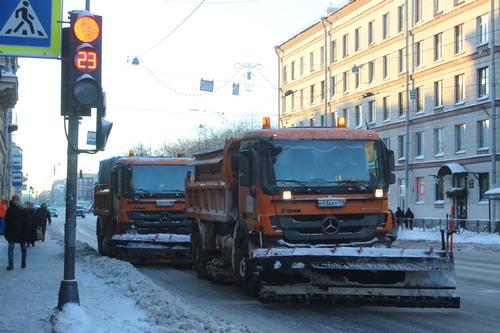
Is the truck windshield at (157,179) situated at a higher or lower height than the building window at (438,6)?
lower

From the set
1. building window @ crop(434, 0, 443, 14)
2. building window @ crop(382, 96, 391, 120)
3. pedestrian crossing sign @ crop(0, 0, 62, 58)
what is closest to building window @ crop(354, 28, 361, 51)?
building window @ crop(382, 96, 391, 120)

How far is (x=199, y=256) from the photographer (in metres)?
16.5

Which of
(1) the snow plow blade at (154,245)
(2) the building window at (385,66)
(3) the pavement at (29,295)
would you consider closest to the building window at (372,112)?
(2) the building window at (385,66)

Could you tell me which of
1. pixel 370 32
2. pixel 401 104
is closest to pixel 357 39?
pixel 370 32

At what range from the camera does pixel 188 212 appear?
17.7 m

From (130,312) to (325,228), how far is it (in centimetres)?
360

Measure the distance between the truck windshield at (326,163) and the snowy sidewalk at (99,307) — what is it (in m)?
2.72

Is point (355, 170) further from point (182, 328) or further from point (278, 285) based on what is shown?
point (182, 328)

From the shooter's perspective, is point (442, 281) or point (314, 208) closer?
point (442, 281)

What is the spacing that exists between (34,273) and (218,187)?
179 inches

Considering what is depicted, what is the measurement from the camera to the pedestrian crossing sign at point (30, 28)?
871 cm

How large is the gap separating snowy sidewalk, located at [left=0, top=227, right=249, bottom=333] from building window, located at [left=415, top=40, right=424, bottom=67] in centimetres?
4125

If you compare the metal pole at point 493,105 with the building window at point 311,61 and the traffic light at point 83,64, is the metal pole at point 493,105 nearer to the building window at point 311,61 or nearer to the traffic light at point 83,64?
the building window at point 311,61

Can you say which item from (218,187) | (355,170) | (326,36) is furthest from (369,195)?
(326,36)
